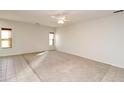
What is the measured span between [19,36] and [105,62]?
18.8 feet

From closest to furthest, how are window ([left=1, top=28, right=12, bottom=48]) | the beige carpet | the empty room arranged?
the beige carpet < the empty room < window ([left=1, top=28, right=12, bottom=48])

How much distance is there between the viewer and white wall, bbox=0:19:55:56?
6.34m

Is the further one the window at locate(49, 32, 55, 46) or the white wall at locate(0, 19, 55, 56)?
the window at locate(49, 32, 55, 46)

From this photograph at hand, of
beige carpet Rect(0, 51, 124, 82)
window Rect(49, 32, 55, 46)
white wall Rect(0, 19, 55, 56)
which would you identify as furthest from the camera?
window Rect(49, 32, 55, 46)

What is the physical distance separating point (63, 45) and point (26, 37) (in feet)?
10.2

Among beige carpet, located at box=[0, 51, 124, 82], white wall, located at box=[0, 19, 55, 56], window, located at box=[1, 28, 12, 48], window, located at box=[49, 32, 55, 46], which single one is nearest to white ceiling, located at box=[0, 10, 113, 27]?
window, located at box=[1, 28, 12, 48]

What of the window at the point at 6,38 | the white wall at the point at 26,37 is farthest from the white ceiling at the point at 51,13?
the white wall at the point at 26,37

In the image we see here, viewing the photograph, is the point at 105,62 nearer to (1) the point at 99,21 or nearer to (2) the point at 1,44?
(1) the point at 99,21

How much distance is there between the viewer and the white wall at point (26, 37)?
6.34 metres

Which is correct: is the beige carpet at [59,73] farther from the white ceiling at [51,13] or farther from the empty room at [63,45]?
the white ceiling at [51,13]

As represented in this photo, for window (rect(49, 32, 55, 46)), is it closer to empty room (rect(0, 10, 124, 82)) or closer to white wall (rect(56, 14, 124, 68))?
empty room (rect(0, 10, 124, 82))
